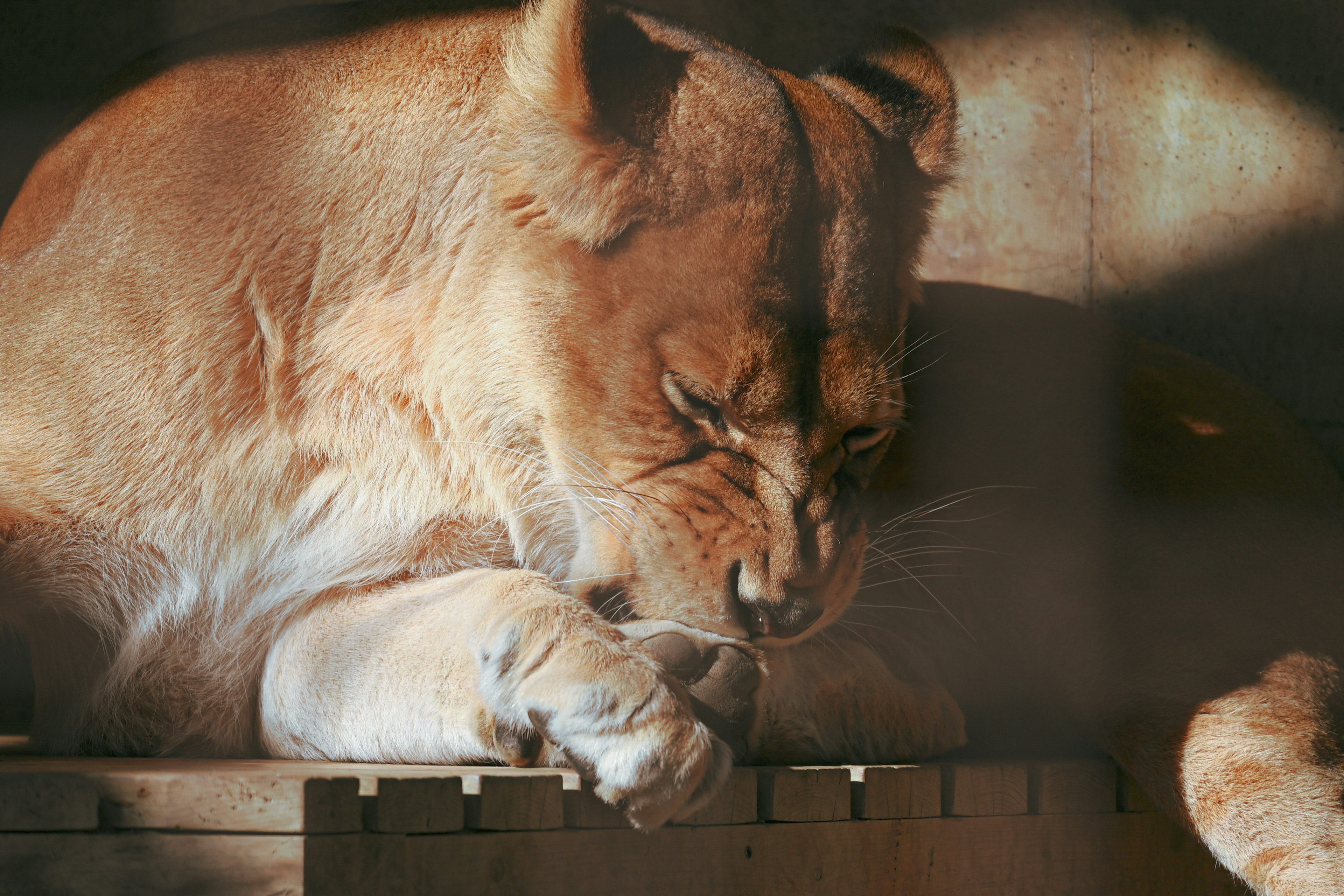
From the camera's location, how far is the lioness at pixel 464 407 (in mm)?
1102

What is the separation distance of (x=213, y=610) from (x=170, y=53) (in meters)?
0.62

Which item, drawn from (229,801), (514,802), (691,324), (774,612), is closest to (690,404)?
(691,324)

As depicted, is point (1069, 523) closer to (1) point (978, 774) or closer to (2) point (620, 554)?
(1) point (978, 774)

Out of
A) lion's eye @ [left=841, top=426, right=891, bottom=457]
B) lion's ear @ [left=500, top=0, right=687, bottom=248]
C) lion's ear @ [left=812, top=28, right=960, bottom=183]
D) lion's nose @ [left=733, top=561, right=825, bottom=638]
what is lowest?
lion's nose @ [left=733, top=561, right=825, bottom=638]

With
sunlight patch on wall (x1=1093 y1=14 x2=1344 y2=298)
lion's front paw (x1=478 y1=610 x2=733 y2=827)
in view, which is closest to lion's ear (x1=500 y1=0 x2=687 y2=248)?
lion's front paw (x1=478 y1=610 x2=733 y2=827)

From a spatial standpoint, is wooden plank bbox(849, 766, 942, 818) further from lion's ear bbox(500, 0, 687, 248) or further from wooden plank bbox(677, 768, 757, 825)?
lion's ear bbox(500, 0, 687, 248)

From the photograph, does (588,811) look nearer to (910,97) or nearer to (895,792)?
(895,792)

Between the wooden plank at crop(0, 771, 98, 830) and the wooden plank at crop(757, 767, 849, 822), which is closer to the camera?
the wooden plank at crop(0, 771, 98, 830)

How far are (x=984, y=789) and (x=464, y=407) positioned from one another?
0.60m

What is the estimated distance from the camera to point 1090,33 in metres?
1.93

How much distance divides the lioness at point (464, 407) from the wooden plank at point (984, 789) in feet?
0.26

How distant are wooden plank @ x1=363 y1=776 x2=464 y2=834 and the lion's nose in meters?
0.35

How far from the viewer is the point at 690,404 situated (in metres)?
1.11

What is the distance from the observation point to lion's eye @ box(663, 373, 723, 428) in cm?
111
